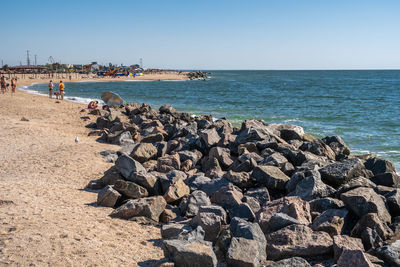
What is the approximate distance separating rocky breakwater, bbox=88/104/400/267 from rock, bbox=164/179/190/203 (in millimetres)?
20

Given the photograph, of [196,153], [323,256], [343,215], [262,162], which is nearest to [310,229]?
[323,256]

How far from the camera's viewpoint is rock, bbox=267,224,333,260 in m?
4.85

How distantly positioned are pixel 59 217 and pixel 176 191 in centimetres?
219

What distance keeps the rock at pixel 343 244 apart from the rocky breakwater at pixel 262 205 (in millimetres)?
13

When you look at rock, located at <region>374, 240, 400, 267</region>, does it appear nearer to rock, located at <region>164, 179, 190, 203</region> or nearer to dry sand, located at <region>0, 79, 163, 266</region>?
dry sand, located at <region>0, 79, 163, 266</region>

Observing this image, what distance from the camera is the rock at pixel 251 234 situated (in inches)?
185

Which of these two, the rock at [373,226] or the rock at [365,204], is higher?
the rock at [365,204]

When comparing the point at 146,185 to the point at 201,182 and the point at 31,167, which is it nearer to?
the point at 201,182

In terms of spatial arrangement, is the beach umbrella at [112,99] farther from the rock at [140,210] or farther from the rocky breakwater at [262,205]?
the rock at [140,210]

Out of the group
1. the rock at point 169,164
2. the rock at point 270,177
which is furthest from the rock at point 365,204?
the rock at point 169,164

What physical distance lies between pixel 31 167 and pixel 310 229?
7.30m

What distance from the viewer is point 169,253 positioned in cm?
455

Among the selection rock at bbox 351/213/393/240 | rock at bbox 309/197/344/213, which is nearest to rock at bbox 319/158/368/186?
rock at bbox 309/197/344/213

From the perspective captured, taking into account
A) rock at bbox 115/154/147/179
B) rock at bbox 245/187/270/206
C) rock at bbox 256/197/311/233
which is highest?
rock at bbox 115/154/147/179
